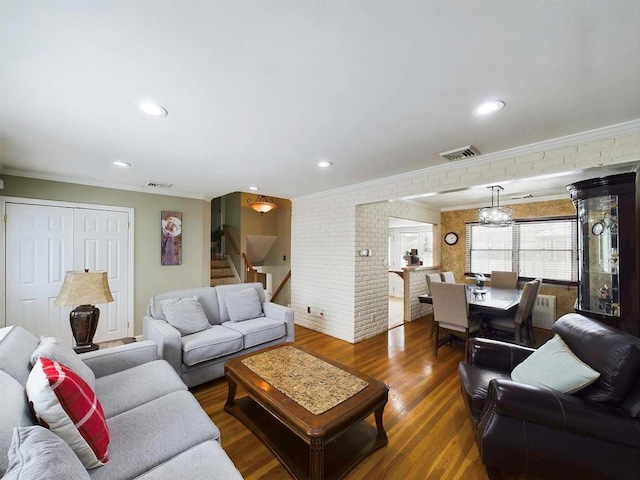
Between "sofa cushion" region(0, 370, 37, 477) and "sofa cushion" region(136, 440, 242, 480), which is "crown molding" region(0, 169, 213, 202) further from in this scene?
"sofa cushion" region(136, 440, 242, 480)

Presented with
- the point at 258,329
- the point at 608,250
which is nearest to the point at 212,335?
the point at 258,329

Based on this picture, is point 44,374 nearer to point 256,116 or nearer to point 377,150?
Answer: point 256,116

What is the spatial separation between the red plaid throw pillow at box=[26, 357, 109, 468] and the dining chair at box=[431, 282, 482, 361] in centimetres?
330

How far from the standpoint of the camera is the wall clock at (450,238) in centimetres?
587

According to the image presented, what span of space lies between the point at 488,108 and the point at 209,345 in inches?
119

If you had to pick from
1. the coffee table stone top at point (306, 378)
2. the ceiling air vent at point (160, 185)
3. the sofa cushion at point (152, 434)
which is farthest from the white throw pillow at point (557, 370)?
the ceiling air vent at point (160, 185)

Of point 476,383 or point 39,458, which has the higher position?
point 39,458

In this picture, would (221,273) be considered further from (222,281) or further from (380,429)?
(380,429)

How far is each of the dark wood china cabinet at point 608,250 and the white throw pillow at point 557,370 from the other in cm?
89

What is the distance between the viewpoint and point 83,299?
7.34 ft

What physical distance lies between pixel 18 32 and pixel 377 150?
2.30m

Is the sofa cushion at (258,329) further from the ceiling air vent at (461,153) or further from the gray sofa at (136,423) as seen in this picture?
the ceiling air vent at (461,153)

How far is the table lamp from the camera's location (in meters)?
2.21

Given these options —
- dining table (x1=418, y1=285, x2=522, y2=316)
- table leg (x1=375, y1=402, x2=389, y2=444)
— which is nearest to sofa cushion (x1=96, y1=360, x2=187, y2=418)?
table leg (x1=375, y1=402, x2=389, y2=444)
